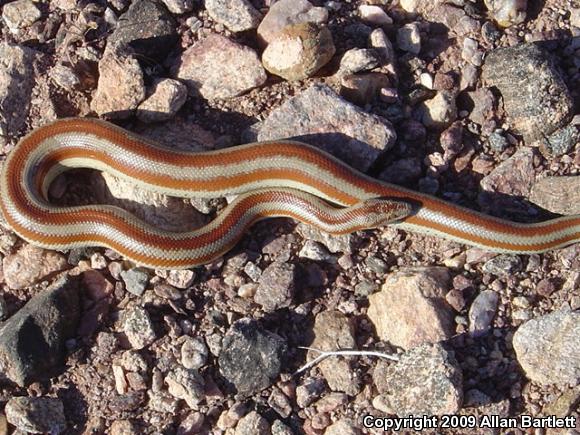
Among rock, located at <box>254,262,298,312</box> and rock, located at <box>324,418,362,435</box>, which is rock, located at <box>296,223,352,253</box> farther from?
rock, located at <box>324,418,362,435</box>

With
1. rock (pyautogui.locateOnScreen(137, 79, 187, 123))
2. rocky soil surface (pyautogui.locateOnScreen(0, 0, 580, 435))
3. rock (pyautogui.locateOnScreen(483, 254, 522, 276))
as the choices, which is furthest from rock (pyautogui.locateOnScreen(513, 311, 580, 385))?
rock (pyautogui.locateOnScreen(137, 79, 187, 123))

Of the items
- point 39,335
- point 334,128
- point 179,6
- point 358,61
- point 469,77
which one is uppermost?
point 179,6

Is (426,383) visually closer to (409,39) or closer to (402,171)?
(402,171)

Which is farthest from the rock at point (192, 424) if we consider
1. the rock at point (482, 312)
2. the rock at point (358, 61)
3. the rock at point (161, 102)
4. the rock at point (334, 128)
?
the rock at point (358, 61)

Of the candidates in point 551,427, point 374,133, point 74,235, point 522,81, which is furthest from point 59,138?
point 551,427

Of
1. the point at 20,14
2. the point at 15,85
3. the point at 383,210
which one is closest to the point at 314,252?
the point at 383,210

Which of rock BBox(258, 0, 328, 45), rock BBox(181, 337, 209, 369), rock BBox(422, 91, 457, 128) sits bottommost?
rock BBox(181, 337, 209, 369)

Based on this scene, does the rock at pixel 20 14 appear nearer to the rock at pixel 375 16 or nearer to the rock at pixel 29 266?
the rock at pixel 29 266
